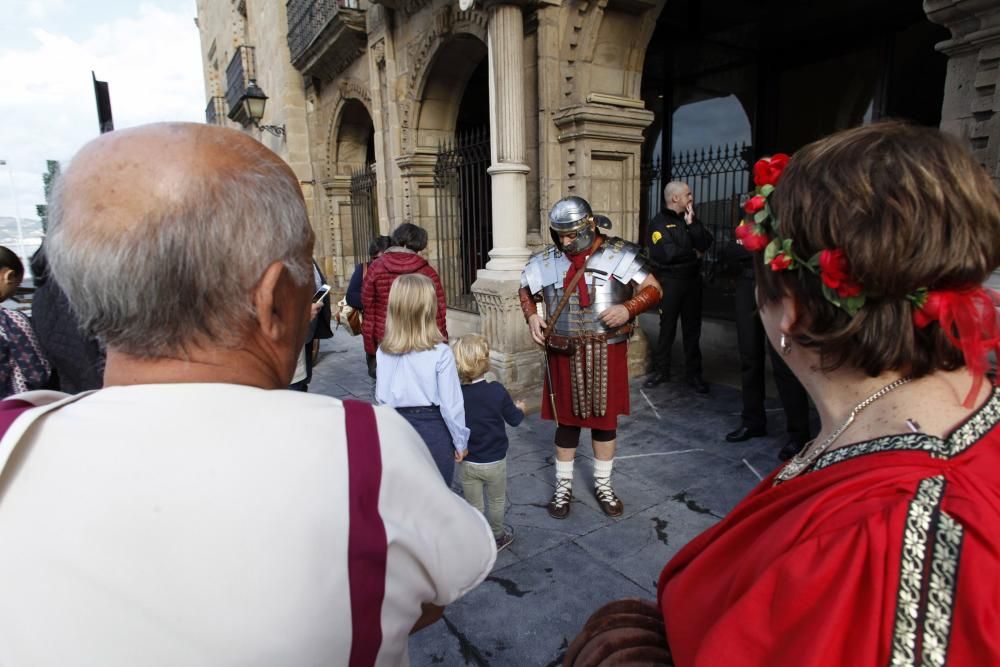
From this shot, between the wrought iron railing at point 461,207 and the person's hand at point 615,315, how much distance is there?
3797mm

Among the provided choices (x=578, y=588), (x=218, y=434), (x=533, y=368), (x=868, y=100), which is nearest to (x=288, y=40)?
(x=533, y=368)

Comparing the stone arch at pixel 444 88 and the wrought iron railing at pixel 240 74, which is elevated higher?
the wrought iron railing at pixel 240 74

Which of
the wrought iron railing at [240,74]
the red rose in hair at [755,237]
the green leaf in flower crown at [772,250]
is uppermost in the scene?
the wrought iron railing at [240,74]

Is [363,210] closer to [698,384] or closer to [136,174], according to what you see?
[698,384]

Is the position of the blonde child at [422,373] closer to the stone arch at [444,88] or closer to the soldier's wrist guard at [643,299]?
the soldier's wrist guard at [643,299]

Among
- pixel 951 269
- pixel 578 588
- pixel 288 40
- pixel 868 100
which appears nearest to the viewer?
pixel 951 269

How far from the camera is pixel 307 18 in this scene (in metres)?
9.48

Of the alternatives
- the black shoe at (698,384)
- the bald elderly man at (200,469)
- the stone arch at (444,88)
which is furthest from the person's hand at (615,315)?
the stone arch at (444,88)

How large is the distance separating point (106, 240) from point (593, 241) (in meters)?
2.69

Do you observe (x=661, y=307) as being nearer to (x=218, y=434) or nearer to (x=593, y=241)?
(x=593, y=241)

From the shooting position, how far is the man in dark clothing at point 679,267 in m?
5.26

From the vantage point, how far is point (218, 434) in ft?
2.26

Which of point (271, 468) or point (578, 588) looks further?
point (578, 588)

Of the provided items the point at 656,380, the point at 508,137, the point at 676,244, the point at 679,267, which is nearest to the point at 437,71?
the point at 508,137
